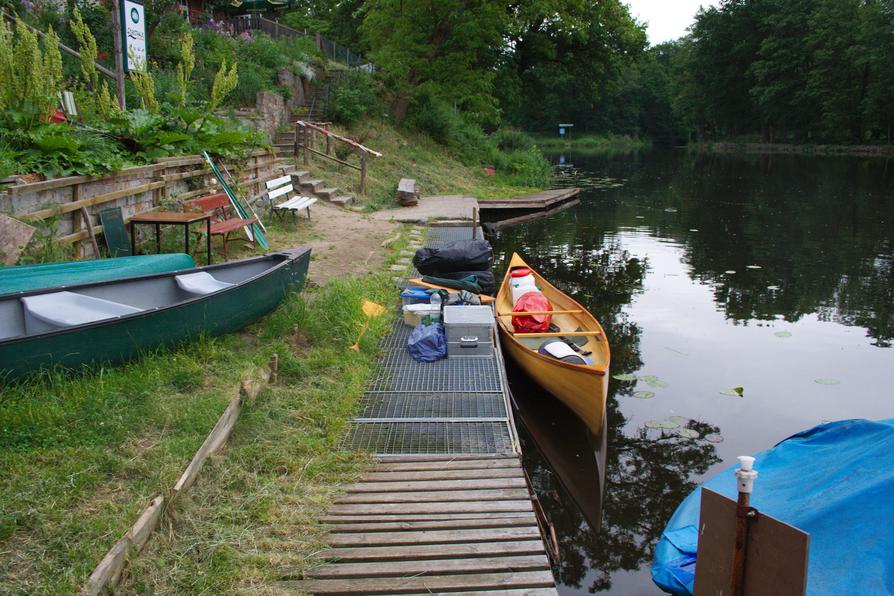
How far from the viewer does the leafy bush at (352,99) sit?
21.1 metres

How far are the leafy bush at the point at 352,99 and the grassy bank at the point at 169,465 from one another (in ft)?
52.5

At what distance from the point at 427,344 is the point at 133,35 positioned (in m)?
5.76

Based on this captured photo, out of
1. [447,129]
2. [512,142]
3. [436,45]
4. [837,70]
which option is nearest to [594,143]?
[837,70]

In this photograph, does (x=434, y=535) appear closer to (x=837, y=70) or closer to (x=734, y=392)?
(x=734, y=392)

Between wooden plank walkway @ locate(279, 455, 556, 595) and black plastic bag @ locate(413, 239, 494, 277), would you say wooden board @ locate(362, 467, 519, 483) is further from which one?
black plastic bag @ locate(413, 239, 494, 277)

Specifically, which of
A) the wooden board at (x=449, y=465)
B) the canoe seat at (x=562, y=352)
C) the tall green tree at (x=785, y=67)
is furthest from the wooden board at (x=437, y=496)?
the tall green tree at (x=785, y=67)

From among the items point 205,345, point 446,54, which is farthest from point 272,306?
point 446,54

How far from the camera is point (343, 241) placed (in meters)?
11.9

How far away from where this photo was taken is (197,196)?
32.4 feet

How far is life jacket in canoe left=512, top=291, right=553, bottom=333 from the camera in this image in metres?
8.02

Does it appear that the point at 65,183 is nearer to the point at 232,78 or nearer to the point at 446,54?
the point at 232,78

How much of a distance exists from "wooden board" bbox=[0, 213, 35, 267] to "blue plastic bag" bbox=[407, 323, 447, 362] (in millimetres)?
3456

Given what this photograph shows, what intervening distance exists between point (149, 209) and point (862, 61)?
50199mm

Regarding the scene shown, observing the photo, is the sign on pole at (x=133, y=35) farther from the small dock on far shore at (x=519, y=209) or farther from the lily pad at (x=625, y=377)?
the small dock on far shore at (x=519, y=209)
